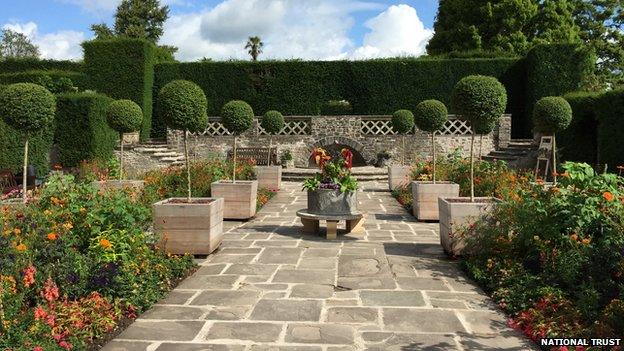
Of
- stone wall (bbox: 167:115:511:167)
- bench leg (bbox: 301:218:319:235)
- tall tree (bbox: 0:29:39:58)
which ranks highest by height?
tall tree (bbox: 0:29:39:58)

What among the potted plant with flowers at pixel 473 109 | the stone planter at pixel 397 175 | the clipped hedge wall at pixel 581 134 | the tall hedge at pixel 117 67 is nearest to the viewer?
the potted plant with flowers at pixel 473 109

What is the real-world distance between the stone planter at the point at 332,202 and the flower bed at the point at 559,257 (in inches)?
91.3

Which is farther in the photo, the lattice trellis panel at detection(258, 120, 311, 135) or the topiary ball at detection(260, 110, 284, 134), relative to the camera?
the lattice trellis panel at detection(258, 120, 311, 135)

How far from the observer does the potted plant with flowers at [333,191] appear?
796 cm

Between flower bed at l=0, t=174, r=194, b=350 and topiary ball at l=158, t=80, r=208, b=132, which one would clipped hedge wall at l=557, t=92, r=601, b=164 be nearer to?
topiary ball at l=158, t=80, r=208, b=132

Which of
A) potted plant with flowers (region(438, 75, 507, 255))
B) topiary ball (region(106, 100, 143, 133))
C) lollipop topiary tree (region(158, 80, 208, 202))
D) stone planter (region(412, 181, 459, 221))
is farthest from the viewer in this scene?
topiary ball (region(106, 100, 143, 133))

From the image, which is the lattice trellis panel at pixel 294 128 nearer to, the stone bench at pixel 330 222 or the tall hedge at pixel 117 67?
the tall hedge at pixel 117 67

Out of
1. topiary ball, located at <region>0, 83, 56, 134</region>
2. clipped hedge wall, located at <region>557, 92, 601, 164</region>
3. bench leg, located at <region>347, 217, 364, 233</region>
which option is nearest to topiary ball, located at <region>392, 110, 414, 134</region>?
clipped hedge wall, located at <region>557, 92, 601, 164</region>

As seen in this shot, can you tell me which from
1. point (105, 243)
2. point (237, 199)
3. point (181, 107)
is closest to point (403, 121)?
point (237, 199)

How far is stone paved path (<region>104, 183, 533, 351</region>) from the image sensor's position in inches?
146

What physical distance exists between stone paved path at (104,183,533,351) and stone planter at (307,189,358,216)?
672 millimetres

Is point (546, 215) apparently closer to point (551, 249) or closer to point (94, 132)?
point (551, 249)

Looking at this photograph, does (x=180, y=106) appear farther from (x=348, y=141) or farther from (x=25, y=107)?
(x=348, y=141)

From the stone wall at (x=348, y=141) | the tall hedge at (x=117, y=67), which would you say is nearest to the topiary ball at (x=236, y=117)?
the stone wall at (x=348, y=141)
